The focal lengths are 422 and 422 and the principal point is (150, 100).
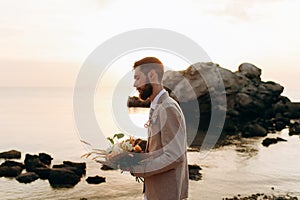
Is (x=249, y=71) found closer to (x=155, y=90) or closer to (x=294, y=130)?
(x=294, y=130)

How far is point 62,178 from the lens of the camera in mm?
18531

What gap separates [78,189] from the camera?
57.9 feet

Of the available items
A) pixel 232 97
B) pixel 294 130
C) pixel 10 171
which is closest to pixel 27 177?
pixel 10 171

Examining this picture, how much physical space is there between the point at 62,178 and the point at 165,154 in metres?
15.7

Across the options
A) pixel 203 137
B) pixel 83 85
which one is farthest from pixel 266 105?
pixel 83 85

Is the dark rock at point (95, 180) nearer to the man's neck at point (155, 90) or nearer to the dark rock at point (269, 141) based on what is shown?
the dark rock at point (269, 141)

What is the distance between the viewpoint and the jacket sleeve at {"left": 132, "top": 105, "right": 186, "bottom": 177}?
3646 millimetres

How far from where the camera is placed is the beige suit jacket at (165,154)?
3.65 metres

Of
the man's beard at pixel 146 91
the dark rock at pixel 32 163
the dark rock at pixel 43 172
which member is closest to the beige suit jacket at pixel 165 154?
the man's beard at pixel 146 91

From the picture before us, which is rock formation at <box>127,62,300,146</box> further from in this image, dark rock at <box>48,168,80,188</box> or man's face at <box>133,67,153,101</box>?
man's face at <box>133,67,153,101</box>

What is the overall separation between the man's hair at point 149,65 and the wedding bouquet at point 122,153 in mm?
781

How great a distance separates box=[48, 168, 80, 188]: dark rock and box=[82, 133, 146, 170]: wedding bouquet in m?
14.4

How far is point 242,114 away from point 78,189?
3152 cm

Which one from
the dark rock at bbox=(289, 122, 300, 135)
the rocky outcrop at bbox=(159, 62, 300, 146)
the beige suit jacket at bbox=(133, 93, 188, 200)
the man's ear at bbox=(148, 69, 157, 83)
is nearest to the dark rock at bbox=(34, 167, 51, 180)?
the beige suit jacket at bbox=(133, 93, 188, 200)
